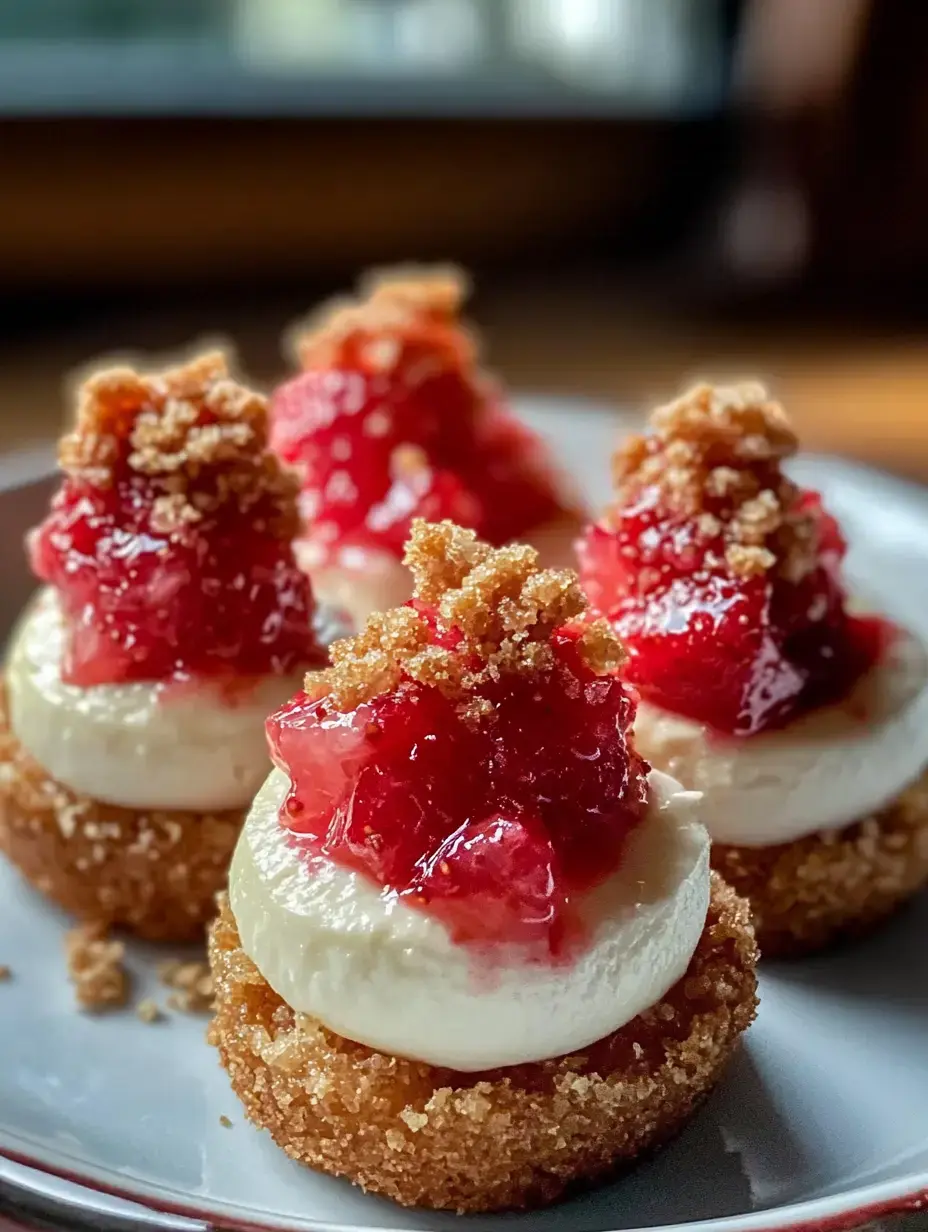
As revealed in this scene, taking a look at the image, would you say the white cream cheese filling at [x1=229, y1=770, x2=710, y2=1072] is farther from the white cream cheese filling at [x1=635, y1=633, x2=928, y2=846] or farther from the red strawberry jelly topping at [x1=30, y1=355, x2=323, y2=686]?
the red strawberry jelly topping at [x1=30, y1=355, x2=323, y2=686]

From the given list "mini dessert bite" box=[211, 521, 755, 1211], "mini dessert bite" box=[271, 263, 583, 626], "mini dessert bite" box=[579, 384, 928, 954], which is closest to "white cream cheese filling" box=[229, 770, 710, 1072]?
"mini dessert bite" box=[211, 521, 755, 1211]

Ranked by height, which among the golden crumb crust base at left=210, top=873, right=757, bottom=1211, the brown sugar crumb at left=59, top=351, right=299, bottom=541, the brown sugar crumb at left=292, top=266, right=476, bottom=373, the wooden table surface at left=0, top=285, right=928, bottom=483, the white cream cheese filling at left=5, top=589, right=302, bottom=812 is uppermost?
the brown sugar crumb at left=59, top=351, right=299, bottom=541

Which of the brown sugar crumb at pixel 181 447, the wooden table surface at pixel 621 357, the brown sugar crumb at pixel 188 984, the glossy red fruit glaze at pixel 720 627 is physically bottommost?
the wooden table surface at pixel 621 357

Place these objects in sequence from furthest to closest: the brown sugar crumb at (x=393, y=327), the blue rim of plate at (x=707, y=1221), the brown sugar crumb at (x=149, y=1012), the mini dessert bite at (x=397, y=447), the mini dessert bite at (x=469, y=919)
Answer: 1. the brown sugar crumb at (x=393, y=327)
2. the mini dessert bite at (x=397, y=447)
3. the brown sugar crumb at (x=149, y=1012)
4. the mini dessert bite at (x=469, y=919)
5. the blue rim of plate at (x=707, y=1221)

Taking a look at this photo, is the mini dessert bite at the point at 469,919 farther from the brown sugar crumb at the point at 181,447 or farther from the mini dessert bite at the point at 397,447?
the mini dessert bite at the point at 397,447

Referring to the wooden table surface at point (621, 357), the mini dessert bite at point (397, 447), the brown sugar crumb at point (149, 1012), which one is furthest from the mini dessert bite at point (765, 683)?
the wooden table surface at point (621, 357)

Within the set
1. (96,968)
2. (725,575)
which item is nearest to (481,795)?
(725,575)

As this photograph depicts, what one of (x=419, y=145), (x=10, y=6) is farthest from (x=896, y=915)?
(x=10, y=6)
